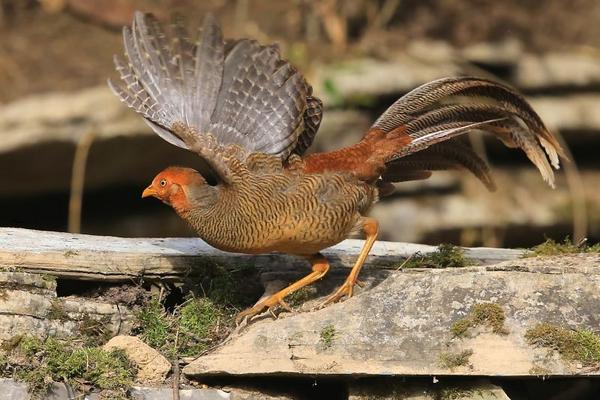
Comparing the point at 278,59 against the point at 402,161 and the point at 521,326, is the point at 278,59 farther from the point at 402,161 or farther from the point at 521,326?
the point at 521,326

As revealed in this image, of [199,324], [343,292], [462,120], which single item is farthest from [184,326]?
[462,120]

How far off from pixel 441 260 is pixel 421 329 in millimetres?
1074

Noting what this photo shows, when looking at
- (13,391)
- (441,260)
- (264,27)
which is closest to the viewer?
(13,391)

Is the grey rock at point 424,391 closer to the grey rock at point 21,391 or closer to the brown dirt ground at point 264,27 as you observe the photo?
the grey rock at point 21,391

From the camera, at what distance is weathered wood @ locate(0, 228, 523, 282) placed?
459cm

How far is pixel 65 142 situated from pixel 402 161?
396 centimetres

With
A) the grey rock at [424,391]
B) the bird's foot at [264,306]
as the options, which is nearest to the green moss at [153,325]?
the bird's foot at [264,306]

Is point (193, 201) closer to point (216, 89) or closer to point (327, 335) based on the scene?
point (216, 89)

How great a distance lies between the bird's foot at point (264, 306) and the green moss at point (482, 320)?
0.87m

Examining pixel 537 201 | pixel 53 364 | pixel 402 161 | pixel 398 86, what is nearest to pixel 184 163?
pixel 398 86

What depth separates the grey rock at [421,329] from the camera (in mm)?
4133

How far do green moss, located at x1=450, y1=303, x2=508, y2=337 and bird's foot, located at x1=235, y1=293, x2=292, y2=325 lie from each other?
867mm

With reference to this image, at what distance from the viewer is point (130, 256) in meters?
4.81

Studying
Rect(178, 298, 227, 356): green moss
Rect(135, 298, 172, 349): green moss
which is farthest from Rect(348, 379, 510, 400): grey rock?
Rect(135, 298, 172, 349): green moss
